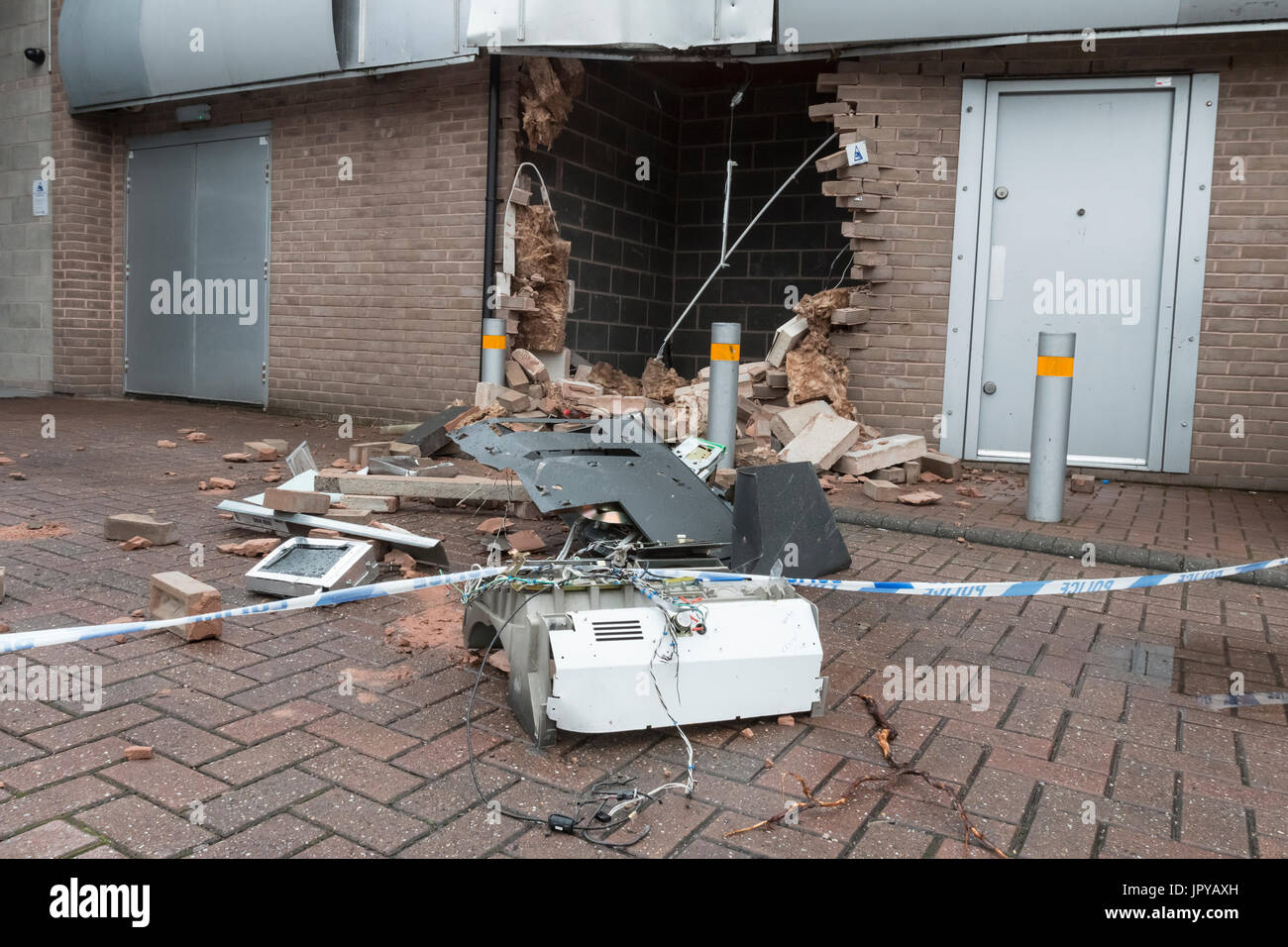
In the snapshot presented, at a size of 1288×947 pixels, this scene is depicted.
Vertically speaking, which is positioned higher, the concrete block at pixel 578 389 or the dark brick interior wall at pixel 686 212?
the dark brick interior wall at pixel 686 212

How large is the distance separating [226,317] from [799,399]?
7.42m

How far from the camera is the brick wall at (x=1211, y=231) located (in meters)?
7.92

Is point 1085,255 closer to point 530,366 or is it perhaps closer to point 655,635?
point 530,366

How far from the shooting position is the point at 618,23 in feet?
28.9

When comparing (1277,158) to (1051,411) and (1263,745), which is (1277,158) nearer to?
(1051,411)

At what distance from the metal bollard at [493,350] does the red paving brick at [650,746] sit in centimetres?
472

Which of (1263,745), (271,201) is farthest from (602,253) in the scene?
(1263,745)

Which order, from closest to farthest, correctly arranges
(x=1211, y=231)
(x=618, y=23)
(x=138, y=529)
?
1. (x=138, y=529)
2. (x=1211, y=231)
3. (x=618, y=23)

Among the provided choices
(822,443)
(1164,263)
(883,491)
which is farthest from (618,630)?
(1164,263)

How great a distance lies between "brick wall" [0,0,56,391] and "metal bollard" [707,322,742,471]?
33.7 ft

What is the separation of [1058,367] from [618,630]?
4.72 meters

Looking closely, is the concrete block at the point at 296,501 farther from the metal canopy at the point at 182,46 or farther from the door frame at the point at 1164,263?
the metal canopy at the point at 182,46

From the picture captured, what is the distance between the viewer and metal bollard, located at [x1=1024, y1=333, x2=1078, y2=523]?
6.52 m

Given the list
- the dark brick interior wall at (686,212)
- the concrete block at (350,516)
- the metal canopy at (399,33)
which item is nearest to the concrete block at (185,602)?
the concrete block at (350,516)
